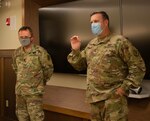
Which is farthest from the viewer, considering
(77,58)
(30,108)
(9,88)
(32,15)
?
(9,88)

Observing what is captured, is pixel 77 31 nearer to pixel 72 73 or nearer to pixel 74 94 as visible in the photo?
pixel 72 73

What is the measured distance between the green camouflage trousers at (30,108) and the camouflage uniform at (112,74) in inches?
36.2

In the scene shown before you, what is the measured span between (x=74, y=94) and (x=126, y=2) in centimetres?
147

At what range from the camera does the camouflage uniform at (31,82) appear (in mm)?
2797

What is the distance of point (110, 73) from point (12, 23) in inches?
115

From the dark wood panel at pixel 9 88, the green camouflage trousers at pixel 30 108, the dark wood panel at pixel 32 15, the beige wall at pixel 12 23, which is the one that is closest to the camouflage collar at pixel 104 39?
the green camouflage trousers at pixel 30 108

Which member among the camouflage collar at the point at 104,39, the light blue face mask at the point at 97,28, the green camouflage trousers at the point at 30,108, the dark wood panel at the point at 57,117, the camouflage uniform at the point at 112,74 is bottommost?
the dark wood panel at the point at 57,117

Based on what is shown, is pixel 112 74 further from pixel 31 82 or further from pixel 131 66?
pixel 31 82

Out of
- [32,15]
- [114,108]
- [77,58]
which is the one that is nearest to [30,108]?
[77,58]

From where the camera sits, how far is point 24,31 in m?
2.85

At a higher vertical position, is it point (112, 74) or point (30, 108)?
point (112, 74)

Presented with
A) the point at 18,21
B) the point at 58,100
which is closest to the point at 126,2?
the point at 58,100

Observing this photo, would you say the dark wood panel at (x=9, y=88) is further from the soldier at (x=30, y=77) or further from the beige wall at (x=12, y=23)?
the soldier at (x=30, y=77)

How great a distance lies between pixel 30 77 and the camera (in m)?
2.81
